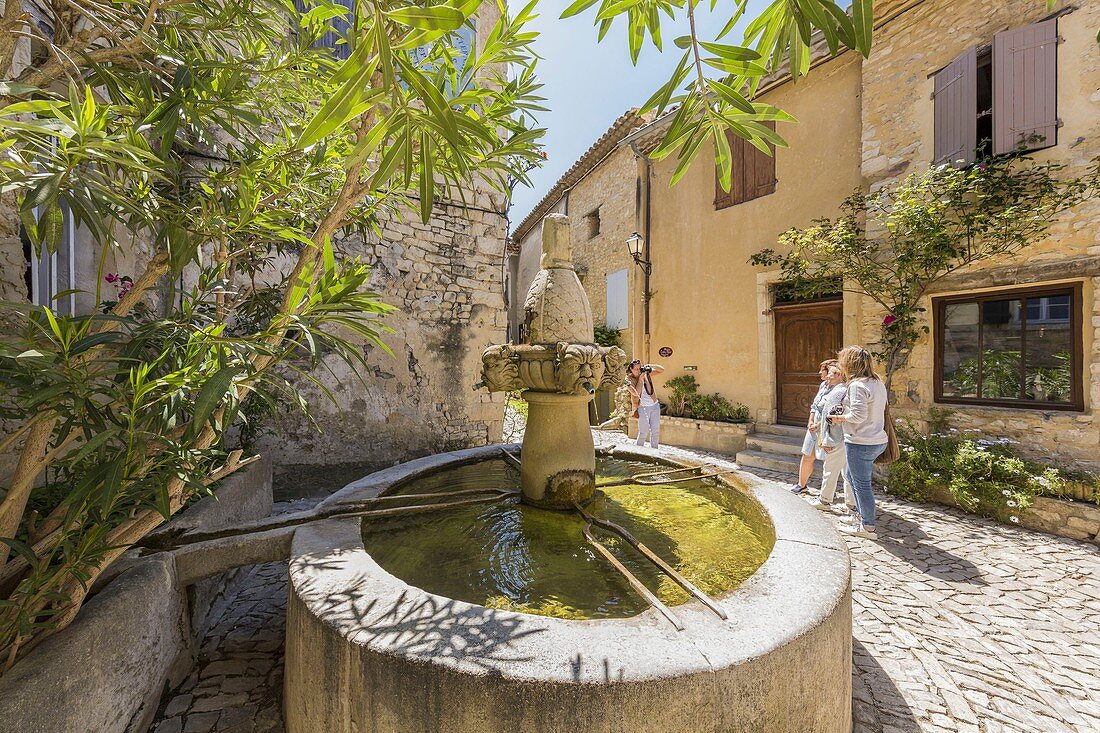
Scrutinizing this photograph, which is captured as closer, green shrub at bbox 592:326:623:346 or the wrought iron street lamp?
the wrought iron street lamp

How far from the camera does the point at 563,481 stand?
2.62 metres

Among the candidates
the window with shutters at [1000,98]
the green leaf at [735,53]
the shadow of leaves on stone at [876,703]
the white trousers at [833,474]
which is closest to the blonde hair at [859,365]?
A: the white trousers at [833,474]

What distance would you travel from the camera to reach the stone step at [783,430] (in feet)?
21.7

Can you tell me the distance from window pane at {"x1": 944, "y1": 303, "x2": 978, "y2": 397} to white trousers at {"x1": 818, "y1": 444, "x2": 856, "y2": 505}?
2.56 meters

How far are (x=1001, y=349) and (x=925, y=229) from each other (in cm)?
171

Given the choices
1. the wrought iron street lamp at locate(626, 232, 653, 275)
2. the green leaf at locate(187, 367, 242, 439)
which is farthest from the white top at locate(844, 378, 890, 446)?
the wrought iron street lamp at locate(626, 232, 653, 275)

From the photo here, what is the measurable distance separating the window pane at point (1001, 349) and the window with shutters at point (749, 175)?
3.47 metres

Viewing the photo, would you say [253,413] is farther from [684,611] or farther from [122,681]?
[684,611]

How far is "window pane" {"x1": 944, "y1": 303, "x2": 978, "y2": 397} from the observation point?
5215 millimetres

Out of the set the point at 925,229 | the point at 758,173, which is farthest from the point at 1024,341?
the point at 758,173

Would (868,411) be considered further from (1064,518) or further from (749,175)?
(749,175)

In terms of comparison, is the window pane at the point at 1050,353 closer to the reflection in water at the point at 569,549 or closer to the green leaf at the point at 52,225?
the reflection in water at the point at 569,549

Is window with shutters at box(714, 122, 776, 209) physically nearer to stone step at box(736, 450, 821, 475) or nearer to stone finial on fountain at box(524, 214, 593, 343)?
stone step at box(736, 450, 821, 475)

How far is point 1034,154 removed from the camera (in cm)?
475
